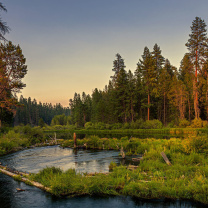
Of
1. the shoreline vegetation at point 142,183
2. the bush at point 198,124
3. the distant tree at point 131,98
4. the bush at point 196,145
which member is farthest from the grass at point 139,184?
the distant tree at point 131,98

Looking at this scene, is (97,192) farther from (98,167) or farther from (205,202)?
(98,167)

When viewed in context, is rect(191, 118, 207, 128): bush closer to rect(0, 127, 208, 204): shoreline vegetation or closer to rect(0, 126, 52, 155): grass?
rect(0, 127, 208, 204): shoreline vegetation

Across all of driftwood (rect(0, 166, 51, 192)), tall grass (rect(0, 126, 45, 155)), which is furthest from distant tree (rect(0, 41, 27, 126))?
driftwood (rect(0, 166, 51, 192))

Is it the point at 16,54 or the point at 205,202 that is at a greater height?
the point at 16,54

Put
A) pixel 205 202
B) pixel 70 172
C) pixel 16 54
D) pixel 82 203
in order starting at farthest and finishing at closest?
pixel 16 54, pixel 70 172, pixel 82 203, pixel 205 202

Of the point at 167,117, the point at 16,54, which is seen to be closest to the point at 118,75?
the point at 167,117

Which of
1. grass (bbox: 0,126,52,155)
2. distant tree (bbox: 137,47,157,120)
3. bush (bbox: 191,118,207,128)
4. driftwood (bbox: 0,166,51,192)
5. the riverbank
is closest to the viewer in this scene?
the riverbank

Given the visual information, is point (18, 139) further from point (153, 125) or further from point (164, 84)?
point (164, 84)

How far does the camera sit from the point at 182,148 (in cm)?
1836

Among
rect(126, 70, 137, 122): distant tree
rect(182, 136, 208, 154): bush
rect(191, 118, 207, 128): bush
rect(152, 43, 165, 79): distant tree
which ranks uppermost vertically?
rect(152, 43, 165, 79): distant tree

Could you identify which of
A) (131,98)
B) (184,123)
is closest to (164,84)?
(131,98)

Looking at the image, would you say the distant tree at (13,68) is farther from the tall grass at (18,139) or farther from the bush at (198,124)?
the bush at (198,124)

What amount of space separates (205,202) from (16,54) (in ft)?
141

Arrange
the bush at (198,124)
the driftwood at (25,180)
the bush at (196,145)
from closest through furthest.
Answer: the driftwood at (25,180) → the bush at (196,145) → the bush at (198,124)
